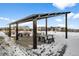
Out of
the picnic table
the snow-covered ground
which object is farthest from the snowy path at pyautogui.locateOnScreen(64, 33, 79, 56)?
the picnic table

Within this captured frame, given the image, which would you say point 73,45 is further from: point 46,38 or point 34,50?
point 34,50

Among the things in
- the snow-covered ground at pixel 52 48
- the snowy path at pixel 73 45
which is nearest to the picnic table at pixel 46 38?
the snow-covered ground at pixel 52 48

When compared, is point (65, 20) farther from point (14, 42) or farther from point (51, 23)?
point (14, 42)

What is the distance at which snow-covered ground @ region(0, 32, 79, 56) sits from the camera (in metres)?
2.92

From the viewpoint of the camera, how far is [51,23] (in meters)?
3.02

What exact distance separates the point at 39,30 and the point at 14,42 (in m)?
0.45

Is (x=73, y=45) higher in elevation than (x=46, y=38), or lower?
lower

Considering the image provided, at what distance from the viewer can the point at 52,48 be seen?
117 inches

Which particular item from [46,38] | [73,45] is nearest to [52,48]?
[46,38]

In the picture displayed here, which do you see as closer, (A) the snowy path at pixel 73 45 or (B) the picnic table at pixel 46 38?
(A) the snowy path at pixel 73 45

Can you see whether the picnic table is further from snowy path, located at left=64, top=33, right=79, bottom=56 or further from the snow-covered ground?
snowy path, located at left=64, top=33, right=79, bottom=56

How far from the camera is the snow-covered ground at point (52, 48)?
2.92 metres

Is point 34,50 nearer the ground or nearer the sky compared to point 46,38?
nearer the ground

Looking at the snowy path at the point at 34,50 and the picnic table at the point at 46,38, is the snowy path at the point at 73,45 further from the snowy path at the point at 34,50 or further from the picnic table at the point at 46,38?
the picnic table at the point at 46,38
